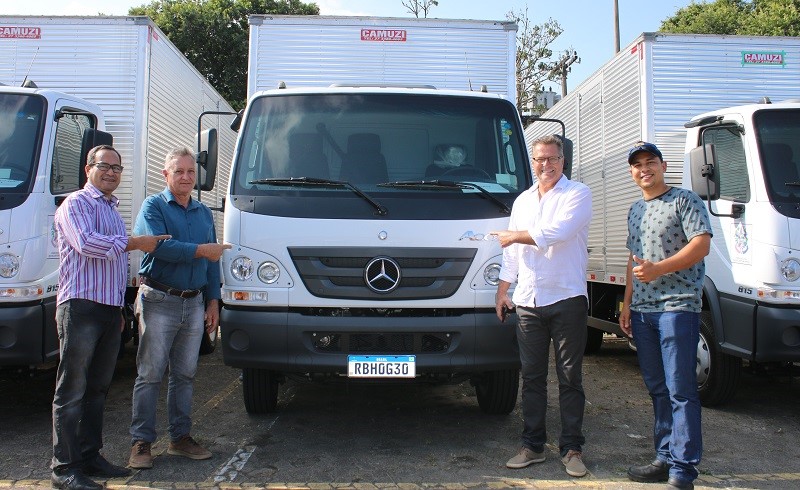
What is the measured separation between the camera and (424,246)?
4477 mm

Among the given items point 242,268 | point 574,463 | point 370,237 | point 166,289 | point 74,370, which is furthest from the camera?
point 242,268

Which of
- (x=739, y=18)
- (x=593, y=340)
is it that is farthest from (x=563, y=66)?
(x=593, y=340)

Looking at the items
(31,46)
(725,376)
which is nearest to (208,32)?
(31,46)

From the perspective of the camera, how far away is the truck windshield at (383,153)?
462cm

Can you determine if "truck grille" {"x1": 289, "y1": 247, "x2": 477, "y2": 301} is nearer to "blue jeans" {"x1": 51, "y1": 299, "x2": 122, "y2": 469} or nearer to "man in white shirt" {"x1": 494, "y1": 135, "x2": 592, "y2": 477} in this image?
"man in white shirt" {"x1": 494, "y1": 135, "x2": 592, "y2": 477}

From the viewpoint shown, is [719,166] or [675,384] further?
[719,166]

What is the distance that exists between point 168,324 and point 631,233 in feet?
A: 9.73

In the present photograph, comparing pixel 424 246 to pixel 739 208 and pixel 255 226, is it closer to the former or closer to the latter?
pixel 255 226

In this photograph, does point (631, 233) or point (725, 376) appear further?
point (725, 376)

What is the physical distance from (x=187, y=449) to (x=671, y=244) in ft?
10.8

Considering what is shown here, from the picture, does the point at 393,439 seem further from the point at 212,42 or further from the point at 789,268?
the point at 212,42

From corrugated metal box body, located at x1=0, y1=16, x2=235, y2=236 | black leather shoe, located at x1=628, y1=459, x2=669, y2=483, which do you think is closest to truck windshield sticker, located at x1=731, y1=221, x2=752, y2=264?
black leather shoe, located at x1=628, y1=459, x2=669, y2=483

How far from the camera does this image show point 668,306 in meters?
3.91

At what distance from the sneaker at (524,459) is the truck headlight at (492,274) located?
1.09 metres
